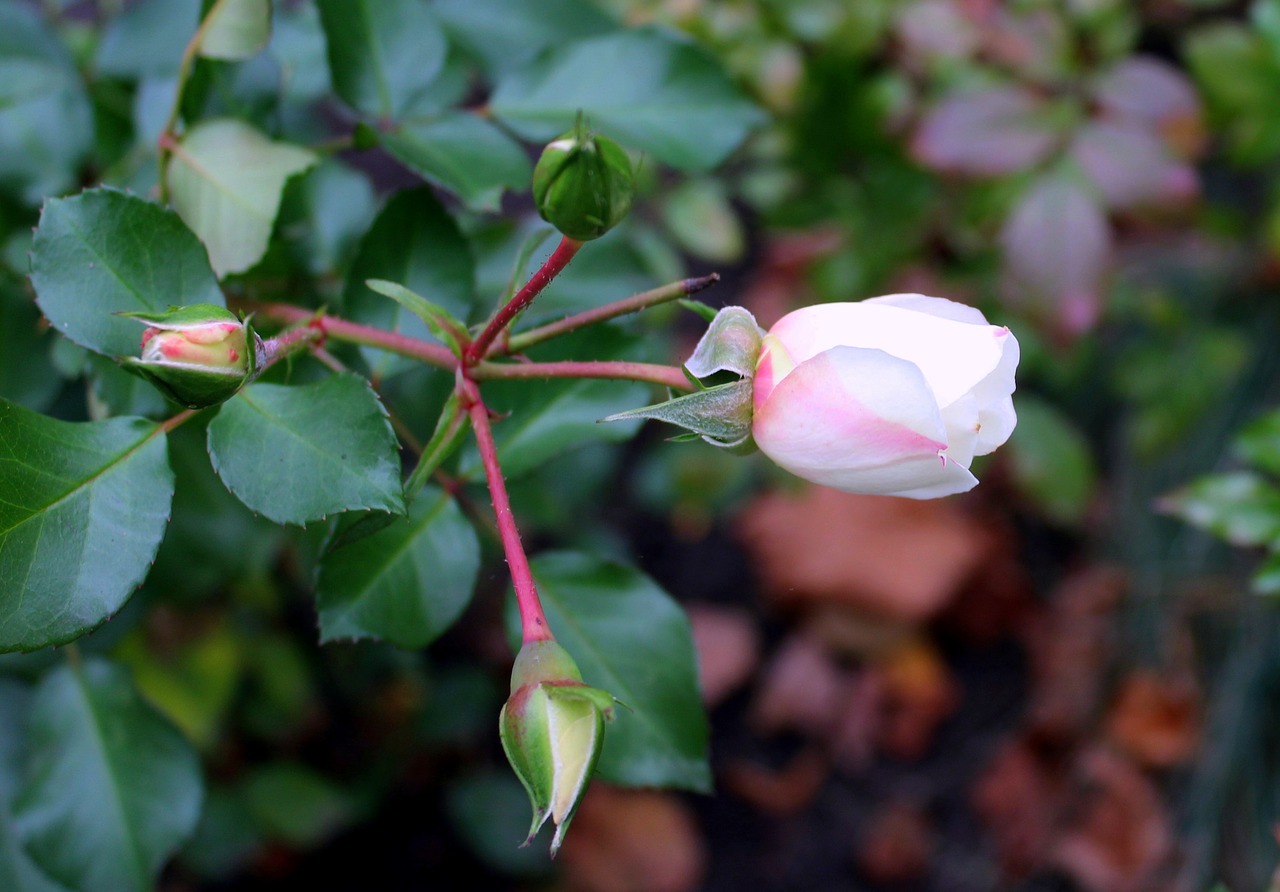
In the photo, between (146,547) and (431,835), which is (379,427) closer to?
(146,547)

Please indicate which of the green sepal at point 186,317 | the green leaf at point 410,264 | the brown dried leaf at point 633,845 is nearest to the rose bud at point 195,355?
the green sepal at point 186,317

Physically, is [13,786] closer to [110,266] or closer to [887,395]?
[110,266]

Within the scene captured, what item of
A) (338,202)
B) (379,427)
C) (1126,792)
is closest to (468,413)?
(379,427)

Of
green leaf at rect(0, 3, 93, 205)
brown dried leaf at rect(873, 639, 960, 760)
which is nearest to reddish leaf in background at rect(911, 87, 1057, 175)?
green leaf at rect(0, 3, 93, 205)

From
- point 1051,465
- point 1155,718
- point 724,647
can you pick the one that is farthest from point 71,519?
point 1155,718

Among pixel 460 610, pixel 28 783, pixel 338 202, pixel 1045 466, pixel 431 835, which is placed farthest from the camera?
pixel 431 835

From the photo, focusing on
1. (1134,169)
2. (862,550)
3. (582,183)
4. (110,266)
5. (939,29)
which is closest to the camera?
(582,183)
